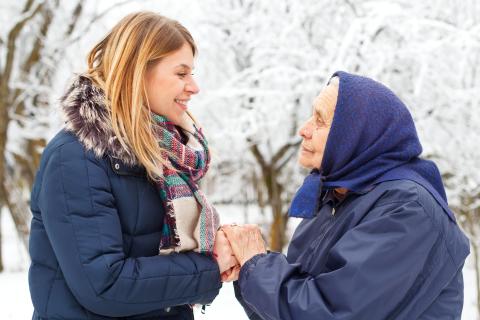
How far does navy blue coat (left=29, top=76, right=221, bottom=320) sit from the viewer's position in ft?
5.39

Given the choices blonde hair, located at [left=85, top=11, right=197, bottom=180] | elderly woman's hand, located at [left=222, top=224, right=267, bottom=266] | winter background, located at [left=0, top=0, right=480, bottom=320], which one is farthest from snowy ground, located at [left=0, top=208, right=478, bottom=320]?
blonde hair, located at [left=85, top=11, right=197, bottom=180]

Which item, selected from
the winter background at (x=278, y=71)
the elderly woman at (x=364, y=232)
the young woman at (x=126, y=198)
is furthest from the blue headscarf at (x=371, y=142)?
the winter background at (x=278, y=71)

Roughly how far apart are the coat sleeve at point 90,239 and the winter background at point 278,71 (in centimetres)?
377

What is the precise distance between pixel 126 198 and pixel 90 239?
184 millimetres

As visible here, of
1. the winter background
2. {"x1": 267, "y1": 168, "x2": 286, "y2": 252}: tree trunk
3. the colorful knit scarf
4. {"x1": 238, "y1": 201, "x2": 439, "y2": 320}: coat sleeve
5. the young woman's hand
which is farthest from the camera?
{"x1": 267, "y1": 168, "x2": 286, "y2": 252}: tree trunk

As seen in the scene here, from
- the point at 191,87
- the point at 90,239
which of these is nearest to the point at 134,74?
the point at 191,87

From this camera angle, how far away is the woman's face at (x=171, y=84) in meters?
1.90

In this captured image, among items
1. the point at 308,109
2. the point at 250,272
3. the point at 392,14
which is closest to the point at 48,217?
the point at 250,272

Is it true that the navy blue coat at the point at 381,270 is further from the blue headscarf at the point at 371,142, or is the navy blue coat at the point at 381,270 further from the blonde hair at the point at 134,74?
the blonde hair at the point at 134,74

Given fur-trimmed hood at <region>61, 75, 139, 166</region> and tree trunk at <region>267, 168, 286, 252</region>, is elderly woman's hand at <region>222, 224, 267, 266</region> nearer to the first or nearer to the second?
fur-trimmed hood at <region>61, 75, 139, 166</region>

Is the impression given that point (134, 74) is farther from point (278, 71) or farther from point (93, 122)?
point (278, 71)

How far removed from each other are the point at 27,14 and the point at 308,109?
483 cm

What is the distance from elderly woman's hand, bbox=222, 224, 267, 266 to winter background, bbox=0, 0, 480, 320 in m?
3.25

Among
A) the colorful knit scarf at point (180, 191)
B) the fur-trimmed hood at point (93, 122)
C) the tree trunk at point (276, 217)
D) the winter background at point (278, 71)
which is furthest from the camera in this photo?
the tree trunk at point (276, 217)
